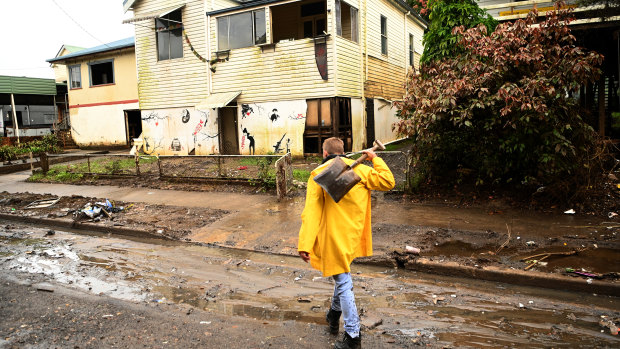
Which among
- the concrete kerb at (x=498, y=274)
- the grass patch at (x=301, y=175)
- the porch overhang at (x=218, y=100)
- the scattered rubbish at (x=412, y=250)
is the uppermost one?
the porch overhang at (x=218, y=100)

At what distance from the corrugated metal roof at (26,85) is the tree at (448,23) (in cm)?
2586

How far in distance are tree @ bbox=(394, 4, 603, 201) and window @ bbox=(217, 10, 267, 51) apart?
30.4 ft

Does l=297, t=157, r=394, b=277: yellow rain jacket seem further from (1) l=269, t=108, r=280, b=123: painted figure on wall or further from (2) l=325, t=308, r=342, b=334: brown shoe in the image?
(1) l=269, t=108, r=280, b=123: painted figure on wall

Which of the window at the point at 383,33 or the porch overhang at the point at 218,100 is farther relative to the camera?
the window at the point at 383,33

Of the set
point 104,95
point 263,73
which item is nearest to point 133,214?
point 263,73

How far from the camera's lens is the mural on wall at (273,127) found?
1573cm

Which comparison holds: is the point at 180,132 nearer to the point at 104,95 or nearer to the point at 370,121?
the point at 370,121

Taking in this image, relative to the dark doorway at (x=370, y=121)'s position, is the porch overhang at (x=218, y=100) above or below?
above

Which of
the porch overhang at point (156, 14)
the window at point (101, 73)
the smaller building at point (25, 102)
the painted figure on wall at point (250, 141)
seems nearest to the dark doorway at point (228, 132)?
the painted figure on wall at point (250, 141)

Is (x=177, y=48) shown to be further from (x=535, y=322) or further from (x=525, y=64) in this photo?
(x=535, y=322)

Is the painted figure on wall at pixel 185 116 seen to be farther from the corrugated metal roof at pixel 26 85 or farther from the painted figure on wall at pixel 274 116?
the corrugated metal roof at pixel 26 85

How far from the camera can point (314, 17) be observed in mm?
18047

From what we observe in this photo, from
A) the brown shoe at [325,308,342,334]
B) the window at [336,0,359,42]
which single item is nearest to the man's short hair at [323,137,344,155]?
the brown shoe at [325,308,342,334]

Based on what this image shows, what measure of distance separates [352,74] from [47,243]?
11.8 meters
